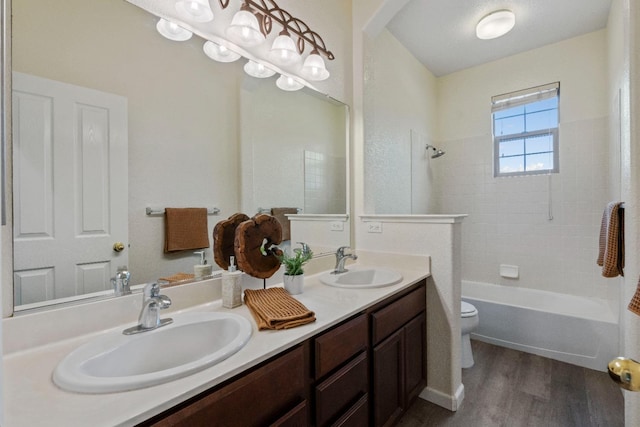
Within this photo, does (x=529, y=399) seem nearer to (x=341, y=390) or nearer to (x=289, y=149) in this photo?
(x=341, y=390)

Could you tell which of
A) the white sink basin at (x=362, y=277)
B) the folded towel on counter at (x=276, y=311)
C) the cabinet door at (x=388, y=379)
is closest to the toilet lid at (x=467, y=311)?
the white sink basin at (x=362, y=277)

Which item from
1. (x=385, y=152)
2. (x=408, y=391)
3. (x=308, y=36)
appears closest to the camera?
(x=408, y=391)

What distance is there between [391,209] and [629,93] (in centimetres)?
168

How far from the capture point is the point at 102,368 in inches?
32.7

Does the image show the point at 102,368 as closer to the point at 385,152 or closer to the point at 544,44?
the point at 385,152

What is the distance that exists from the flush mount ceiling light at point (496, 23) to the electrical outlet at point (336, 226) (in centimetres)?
203

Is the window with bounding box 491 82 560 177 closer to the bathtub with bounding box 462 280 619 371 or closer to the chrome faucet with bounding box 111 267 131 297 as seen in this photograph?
the bathtub with bounding box 462 280 619 371

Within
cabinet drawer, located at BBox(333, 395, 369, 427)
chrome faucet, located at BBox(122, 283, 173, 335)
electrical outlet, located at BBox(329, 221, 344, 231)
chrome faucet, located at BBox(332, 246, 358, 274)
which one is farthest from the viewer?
electrical outlet, located at BBox(329, 221, 344, 231)

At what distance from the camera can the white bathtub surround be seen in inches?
71.5

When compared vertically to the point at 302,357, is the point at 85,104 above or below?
above

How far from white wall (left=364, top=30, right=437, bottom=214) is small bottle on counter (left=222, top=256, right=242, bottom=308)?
1.25 meters

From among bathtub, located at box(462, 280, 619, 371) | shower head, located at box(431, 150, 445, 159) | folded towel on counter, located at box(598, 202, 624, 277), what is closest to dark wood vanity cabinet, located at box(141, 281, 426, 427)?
folded towel on counter, located at box(598, 202, 624, 277)

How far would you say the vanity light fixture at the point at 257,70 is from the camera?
1.52 meters

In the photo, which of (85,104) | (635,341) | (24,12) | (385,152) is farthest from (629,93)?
(24,12)
